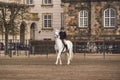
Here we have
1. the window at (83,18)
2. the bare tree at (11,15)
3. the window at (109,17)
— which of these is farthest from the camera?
the window at (83,18)

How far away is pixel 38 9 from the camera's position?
8100 cm

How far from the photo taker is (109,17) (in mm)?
63719

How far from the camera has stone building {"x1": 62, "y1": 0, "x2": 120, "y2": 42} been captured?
6300cm

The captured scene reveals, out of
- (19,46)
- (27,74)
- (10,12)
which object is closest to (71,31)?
(10,12)

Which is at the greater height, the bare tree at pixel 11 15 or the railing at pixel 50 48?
the bare tree at pixel 11 15

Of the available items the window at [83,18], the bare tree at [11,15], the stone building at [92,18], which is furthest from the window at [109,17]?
the bare tree at [11,15]

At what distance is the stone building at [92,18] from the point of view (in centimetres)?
6300

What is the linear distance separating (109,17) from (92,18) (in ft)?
6.23

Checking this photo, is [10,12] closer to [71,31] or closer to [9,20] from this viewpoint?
[9,20]

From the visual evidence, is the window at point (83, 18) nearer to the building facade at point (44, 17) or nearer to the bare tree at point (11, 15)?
the bare tree at point (11, 15)

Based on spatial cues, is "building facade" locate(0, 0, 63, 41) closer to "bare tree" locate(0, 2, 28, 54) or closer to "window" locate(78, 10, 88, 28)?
"window" locate(78, 10, 88, 28)

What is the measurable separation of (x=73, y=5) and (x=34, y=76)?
40328 millimetres

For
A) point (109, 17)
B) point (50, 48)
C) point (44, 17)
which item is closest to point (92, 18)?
point (109, 17)

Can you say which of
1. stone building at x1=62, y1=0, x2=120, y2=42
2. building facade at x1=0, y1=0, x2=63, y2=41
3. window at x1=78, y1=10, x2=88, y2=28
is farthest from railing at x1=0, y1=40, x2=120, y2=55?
building facade at x1=0, y1=0, x2=63, y2=41
